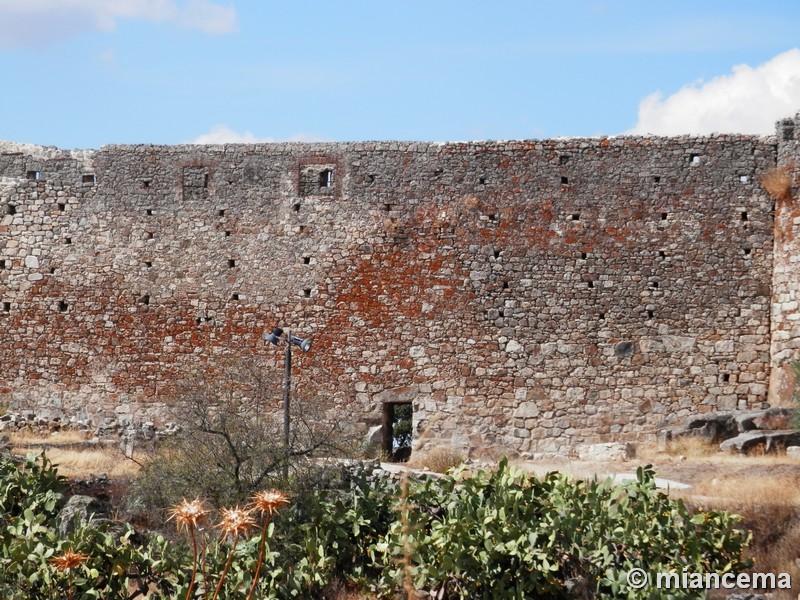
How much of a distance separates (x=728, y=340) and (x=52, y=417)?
11002 millimetres

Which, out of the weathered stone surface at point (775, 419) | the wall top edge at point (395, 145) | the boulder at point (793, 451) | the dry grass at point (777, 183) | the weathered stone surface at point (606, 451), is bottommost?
the weathered stone surface at point (606, 451)

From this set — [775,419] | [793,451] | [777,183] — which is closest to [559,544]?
[793,451]

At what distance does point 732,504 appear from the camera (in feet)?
36.2

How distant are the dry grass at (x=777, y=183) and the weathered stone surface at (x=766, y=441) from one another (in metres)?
3.70

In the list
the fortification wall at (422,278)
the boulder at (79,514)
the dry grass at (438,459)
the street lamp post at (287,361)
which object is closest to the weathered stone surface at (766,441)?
the fortification wall at (422,278)

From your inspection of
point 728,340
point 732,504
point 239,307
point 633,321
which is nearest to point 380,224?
point 239,307

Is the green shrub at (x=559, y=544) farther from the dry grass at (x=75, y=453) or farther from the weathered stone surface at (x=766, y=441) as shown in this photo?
the dry grass at (x=75, y=453)

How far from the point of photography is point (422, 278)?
17016mm

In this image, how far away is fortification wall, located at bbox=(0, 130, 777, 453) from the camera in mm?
16453

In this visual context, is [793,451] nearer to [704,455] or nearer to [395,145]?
[704,455]

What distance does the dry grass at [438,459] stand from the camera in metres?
15.6

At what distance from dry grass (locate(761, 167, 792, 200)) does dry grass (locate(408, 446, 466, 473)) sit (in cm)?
618

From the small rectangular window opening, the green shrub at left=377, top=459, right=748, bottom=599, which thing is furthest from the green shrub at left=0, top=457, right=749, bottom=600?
the small rectangular window opening

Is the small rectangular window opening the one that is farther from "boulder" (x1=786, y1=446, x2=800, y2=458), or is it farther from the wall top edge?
"boulder" (x1=786, y1=446, x2=800, y2=458)
